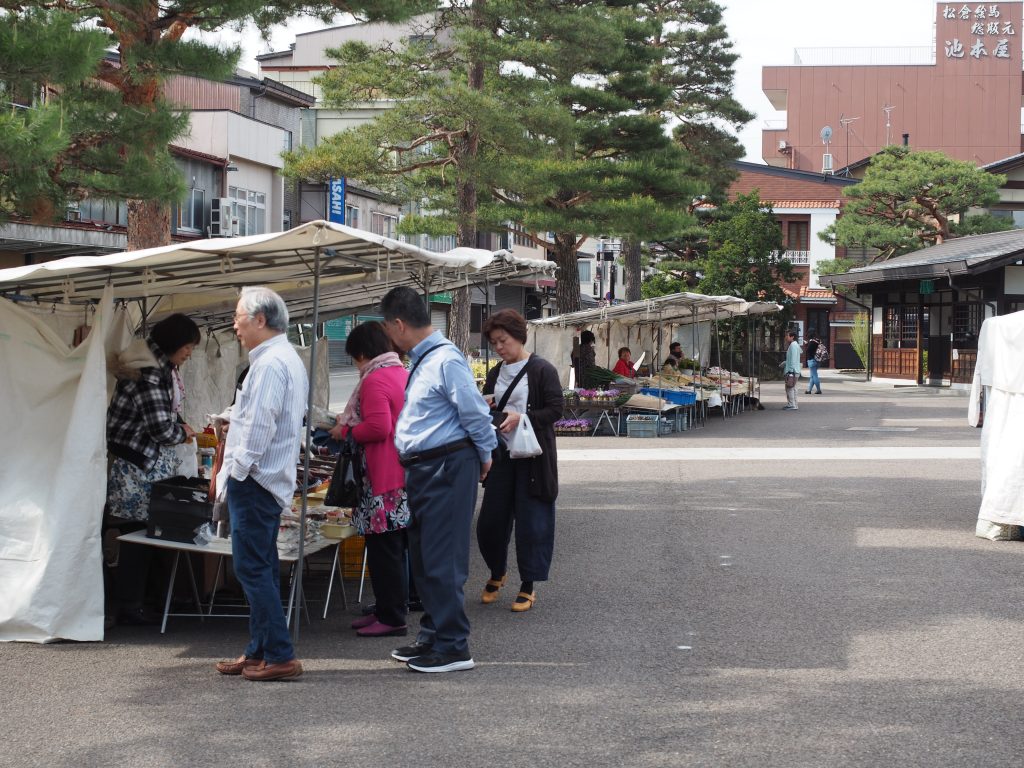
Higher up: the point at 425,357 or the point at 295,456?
the point at 425,357

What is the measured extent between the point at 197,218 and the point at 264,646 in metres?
29.7

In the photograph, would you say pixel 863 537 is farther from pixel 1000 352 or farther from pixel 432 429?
pixel 432 429

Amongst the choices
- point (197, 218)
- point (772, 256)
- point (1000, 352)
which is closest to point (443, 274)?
point (1000, 352)

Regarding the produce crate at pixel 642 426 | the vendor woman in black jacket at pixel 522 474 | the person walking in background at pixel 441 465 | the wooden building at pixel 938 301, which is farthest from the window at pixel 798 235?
the person walking in background at pixel 441 465

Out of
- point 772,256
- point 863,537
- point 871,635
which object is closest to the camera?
point 871,635

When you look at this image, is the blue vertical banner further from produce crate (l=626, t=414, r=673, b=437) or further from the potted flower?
produce crate (l=626, t=414, r=673, b=437)

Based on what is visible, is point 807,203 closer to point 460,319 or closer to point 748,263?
point 748,263

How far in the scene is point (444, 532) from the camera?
5.85 m

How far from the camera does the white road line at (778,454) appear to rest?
16.4m

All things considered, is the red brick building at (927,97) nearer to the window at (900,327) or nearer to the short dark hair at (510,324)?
the window at (900,327)

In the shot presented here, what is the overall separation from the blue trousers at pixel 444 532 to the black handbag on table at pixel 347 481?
2.28 feet

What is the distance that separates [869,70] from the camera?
74.4m

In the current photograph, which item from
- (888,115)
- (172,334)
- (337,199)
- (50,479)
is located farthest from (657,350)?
(888,115)

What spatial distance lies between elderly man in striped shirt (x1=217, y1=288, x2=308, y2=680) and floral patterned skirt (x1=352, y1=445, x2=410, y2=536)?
0.90 m
